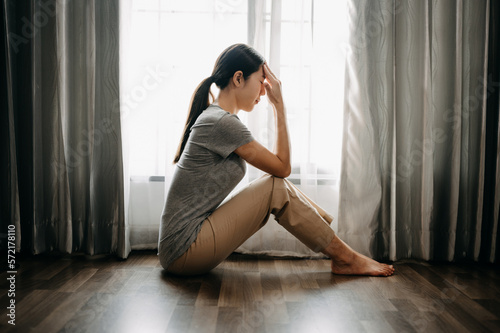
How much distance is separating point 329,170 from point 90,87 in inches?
51.5

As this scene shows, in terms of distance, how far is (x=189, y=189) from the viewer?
5.74ft

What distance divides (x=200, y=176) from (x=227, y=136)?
198 millimetres

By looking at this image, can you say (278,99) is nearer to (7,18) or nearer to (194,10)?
(194,10)

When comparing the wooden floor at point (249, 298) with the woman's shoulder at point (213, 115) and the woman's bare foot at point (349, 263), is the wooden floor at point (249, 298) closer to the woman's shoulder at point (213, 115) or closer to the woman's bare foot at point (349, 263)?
the woman's bare foot at point (349, 263)

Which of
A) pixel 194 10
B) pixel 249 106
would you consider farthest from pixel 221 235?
pixel 194 10

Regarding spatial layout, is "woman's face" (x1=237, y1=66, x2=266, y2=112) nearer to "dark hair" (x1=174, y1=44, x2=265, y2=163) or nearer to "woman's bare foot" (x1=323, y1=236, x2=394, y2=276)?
"dark hair" (x1=174, y1=44, x2=265, y2=163)

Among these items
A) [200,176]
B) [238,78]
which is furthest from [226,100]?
[200,176]

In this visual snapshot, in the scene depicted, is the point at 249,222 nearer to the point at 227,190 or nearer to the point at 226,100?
the point at 227,190

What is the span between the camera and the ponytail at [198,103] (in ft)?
6.08

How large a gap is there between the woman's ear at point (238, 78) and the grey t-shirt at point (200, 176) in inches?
5.9

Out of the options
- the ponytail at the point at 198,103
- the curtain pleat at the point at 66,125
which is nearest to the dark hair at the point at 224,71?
the ponytail at the point at 198,103

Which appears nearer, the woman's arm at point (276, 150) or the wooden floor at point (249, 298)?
the wooden floor at point (249, 298)

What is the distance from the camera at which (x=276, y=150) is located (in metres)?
1.84

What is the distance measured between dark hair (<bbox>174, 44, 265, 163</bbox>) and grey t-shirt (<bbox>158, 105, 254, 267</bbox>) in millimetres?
106
